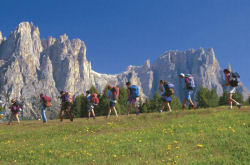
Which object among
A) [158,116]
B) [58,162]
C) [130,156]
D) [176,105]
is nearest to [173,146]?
[130,156]

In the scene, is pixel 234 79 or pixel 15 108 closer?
pixel 234 79

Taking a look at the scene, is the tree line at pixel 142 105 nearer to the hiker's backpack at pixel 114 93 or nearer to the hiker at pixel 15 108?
the hiker at pixel 15 108

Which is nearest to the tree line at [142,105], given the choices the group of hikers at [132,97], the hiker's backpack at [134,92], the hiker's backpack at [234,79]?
the group of hikers at [132,97]

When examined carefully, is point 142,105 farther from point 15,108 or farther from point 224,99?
point 15,108

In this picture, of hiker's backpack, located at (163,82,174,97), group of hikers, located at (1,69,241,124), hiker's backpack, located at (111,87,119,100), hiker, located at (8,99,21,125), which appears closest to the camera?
group of hikers, located at (1,69,241,124)

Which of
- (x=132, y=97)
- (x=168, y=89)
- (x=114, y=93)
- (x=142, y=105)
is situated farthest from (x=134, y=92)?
(x=142, y=105)

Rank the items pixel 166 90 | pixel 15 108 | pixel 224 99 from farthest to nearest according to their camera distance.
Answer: pixel 224 99, pixel 15 108, pixel 166 90

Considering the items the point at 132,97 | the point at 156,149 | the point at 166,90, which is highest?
the point at 166,90

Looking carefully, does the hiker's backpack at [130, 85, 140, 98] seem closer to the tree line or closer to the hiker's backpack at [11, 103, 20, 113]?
the hiker's backpack at [11, 103, 20, 113]

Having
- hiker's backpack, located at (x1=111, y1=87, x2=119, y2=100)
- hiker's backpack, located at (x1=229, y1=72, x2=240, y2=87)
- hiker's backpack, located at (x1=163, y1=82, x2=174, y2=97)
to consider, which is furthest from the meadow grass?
hiker's backpack, located at (x1=111, y1=87, x2=119, y2=100)

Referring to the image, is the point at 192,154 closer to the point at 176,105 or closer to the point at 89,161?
the point at 89,161

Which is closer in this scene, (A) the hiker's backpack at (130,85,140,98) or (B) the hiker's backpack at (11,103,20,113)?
(A) the hiker's backpack at (130,85,140,98)

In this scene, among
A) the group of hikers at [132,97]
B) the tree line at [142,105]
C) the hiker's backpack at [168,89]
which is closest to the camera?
the group of hikers at [132,97]

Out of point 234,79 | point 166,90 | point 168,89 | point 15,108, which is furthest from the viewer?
point 15,108
